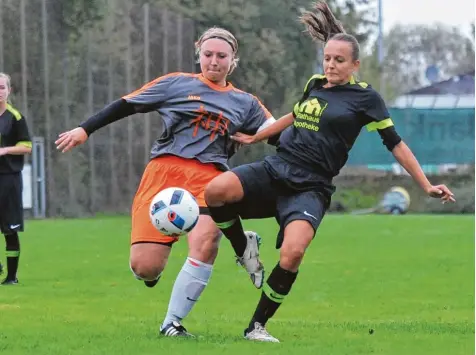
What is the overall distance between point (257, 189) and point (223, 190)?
0.23m

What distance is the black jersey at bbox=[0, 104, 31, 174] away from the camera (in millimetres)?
11590

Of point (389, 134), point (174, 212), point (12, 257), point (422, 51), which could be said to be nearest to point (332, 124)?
point (389, 134)

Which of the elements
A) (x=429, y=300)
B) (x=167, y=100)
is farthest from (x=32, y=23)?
(x=167, y=100)

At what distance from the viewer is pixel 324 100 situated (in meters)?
7.18

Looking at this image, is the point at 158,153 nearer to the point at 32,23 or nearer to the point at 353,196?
the point at 32,23

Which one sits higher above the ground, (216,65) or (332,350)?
(216,65)

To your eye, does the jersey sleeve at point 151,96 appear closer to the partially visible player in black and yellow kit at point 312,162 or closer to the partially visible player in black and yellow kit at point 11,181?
the partially visible player in black and yellow kit at point 312,162

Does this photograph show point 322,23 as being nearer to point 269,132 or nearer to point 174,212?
point 269,132

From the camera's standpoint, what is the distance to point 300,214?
688 centimetres

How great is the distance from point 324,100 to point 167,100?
115 cm

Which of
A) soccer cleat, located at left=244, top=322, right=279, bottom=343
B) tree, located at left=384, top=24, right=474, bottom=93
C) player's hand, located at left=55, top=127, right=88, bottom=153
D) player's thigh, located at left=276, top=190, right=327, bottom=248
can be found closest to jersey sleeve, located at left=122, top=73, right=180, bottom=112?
player's hand, located at left=55, top=127, right=88, bottom=153

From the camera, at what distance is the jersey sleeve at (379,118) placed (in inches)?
281

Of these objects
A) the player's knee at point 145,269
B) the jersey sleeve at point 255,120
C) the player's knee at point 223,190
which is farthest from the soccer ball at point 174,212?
the jersey sleeve at point 255,120

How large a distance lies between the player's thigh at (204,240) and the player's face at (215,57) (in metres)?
1.03
